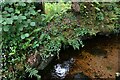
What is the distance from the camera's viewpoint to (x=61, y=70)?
4617 mm

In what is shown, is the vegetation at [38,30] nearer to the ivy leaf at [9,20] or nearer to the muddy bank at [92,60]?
the ivy leaf at [9,20]

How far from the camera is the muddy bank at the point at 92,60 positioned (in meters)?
4.50

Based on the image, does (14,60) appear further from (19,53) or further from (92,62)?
(92,62)

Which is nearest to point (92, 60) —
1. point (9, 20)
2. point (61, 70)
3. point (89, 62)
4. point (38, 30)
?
point (89, 62)

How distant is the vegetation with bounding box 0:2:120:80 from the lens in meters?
3.97

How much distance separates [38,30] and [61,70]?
92 cm

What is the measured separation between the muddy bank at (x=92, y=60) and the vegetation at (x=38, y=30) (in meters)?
0.31

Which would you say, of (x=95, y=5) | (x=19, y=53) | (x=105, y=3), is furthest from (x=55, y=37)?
(x=105, y=3)

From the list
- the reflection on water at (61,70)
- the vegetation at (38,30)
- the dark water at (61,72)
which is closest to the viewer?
the vegetation at (38,30)

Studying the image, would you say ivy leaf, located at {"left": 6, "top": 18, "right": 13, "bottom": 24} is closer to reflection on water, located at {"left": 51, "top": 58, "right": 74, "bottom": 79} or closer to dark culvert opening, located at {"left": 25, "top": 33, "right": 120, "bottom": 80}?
dark culvert opening, located at {"left": 25, "top": 33, "right": 120, "bottom": 80}

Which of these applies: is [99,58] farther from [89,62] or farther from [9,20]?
[9,20]

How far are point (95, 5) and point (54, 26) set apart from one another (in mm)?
1226

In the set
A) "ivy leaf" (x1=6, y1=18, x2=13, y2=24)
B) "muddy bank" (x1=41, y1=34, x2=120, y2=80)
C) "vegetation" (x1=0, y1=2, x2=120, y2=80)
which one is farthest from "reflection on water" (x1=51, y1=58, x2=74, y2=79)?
"ivy leaf" (x1=6, y1=18, x2=13, y2=24)

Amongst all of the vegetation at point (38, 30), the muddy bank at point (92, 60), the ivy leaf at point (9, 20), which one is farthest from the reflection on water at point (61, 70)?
the ivy leaf at point (9, 20)
